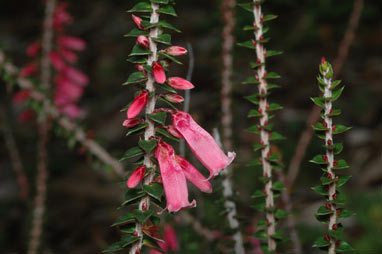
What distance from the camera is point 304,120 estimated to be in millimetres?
4371

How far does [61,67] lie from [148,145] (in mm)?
2211

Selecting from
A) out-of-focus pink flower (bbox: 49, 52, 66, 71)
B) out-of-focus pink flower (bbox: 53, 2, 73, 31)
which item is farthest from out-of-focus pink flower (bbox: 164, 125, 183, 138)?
out-of-focus pink flower (bbox: 49, 52, 66, 71)

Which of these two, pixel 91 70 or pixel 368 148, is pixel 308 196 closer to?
pixel 368 148

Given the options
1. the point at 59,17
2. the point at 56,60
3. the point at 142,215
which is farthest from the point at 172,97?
the point at 56,60

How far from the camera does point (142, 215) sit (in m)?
0.90

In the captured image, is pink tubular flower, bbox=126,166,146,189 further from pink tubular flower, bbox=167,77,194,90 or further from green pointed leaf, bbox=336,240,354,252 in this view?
green pointed leaf, bbox=336,240,354,252

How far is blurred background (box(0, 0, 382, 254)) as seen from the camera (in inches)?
120

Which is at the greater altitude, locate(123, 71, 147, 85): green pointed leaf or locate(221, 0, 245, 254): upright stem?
locate(221, 0, 245, 254): upright stem

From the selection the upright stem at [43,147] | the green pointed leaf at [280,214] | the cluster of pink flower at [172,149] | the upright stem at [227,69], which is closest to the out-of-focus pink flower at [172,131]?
the cluster of pink flower at [172,149]

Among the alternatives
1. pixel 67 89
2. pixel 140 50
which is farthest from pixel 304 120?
pixel 140 50

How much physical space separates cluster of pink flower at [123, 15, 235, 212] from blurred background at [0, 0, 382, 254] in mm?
838

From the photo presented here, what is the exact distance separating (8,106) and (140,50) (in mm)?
4878

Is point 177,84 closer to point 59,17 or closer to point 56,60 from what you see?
point 59,17

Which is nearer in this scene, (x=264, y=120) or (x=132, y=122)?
(x=132, y=122)
